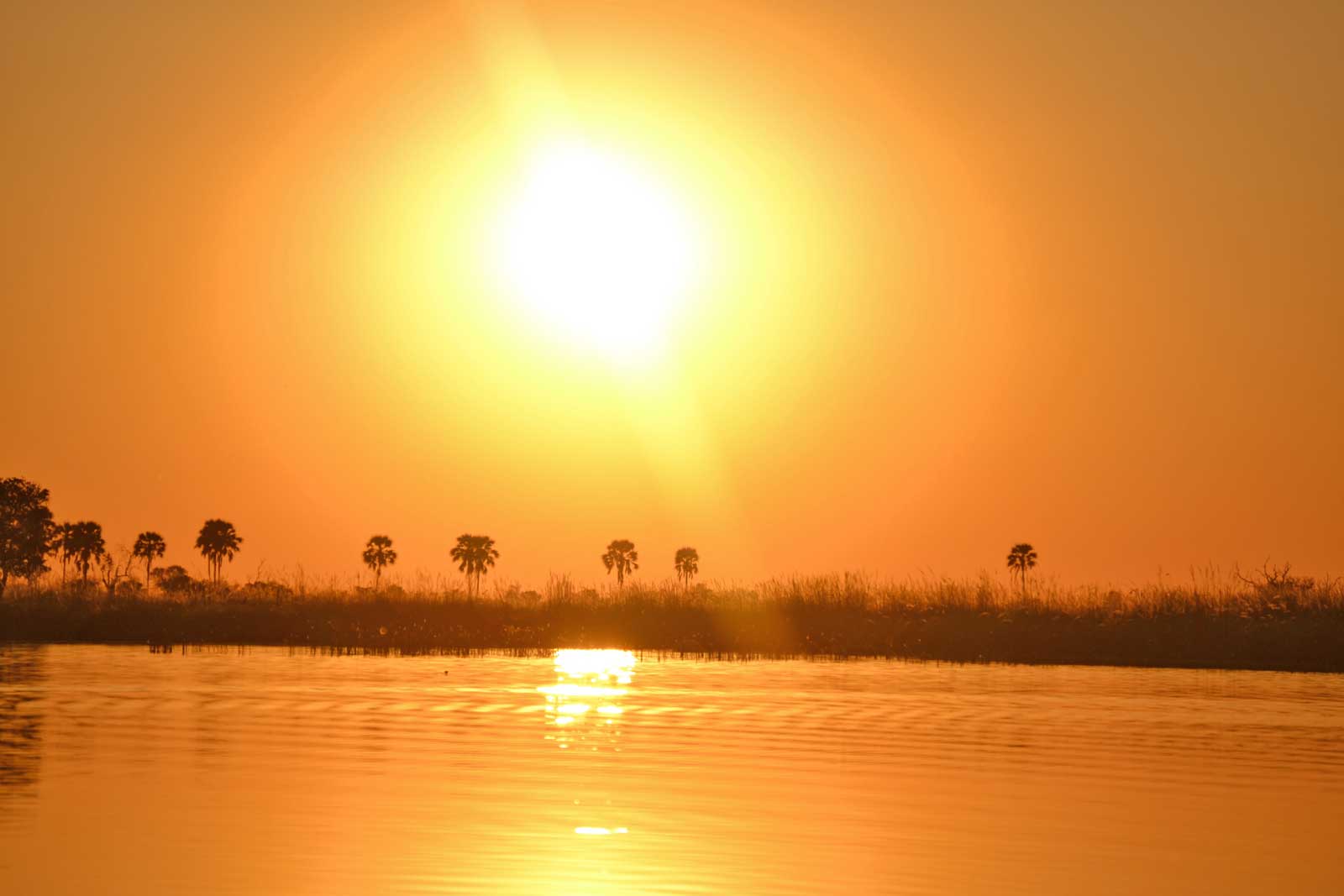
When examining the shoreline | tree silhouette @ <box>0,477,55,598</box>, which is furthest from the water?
tree silhouette @ <box>0,477,55,598</box>

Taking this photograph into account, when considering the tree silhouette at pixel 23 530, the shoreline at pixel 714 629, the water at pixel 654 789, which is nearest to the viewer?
the water at pixel 654 789

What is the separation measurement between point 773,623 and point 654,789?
40610mm

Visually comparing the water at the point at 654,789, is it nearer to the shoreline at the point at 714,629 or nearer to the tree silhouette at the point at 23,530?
the shoreline at the point at 714,629

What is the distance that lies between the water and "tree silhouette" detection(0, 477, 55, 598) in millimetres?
44409

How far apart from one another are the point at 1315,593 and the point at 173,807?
4885 centimetres

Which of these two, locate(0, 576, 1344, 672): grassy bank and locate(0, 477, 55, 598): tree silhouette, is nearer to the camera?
locate(0, 576, 1344, 672): grassy bank

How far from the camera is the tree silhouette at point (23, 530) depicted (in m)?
80.2

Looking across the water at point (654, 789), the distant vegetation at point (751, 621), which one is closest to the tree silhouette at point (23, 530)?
the distant vegetation at point (751, 621)

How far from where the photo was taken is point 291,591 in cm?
6725

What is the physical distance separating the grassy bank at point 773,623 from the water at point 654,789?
17.2 meters

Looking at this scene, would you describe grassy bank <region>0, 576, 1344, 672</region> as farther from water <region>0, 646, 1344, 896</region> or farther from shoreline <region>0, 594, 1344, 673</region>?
water <region>0, 646, 1344, 896</region>

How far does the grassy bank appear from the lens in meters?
56.2

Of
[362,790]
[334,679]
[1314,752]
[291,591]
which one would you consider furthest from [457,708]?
[291,591]

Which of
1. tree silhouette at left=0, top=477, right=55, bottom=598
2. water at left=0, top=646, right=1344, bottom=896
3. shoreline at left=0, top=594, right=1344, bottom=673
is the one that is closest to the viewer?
water at left=0, top=646, right=1344, bottom=896
